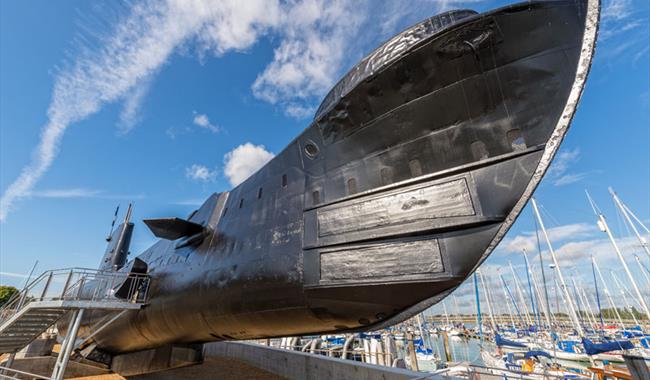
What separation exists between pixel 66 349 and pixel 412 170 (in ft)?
32.8

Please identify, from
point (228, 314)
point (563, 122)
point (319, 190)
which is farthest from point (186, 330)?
point (563, 122)

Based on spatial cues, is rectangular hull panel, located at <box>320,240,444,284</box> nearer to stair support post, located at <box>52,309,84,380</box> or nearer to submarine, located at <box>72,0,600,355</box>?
submarine, located at <box>72,0,600,355</box>

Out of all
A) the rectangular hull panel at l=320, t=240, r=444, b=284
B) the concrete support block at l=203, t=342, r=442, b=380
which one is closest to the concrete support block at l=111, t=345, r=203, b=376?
the concrete support block at l=203, t=342, r=442, b=380

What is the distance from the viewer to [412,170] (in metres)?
4.29

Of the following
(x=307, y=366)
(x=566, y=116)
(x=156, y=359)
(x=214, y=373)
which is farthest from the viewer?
(x=214, y=373)

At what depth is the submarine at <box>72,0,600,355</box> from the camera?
356 cm

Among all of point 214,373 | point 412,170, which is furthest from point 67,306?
point 412,170

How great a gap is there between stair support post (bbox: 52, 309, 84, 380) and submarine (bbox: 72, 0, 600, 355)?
524 cm

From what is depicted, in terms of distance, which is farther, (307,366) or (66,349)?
(307,366)

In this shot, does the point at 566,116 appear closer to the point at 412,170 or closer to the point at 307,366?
the point at 412,170

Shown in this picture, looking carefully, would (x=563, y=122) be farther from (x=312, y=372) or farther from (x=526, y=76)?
(x=312, y=372)

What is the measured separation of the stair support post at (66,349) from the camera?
7.64m

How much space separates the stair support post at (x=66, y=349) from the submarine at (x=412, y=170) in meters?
5.24

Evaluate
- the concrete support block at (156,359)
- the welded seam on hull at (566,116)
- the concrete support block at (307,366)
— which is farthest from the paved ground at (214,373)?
the welded seam on hull at (566,116)
